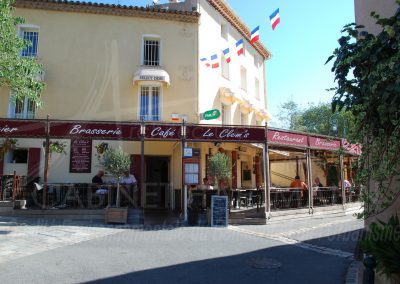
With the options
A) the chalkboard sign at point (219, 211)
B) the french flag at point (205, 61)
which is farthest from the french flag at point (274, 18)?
the chalkboard sign at point (219, 211)

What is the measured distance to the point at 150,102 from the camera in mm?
16641

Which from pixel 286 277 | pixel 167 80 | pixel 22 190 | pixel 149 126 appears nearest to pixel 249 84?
pixel 167 80

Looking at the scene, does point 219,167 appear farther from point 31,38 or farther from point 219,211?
point 31,38

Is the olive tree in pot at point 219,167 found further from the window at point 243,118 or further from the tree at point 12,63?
the window at point 243,118

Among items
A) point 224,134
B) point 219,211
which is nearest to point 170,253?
point 219,211

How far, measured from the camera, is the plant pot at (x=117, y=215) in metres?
12.2

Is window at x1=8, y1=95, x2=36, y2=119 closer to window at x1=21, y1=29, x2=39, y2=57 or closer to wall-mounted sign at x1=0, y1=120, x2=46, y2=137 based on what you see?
window at x1=21, y1=29, x2=39, y2=57

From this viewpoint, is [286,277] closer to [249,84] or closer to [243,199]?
[243,199]

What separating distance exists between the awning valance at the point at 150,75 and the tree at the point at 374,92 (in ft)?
39.7

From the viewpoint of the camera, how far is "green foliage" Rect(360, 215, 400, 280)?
4.45 metres

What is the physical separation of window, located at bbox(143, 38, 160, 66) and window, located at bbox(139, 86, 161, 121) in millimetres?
1264

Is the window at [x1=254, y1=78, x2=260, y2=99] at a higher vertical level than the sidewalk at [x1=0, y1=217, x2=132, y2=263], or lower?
higher

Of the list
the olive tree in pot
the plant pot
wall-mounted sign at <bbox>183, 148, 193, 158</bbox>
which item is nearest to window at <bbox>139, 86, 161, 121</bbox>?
wall-mounted sign at <bbox>183, 148, 193, 158</bbox>

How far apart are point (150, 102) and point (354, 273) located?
1185cm
